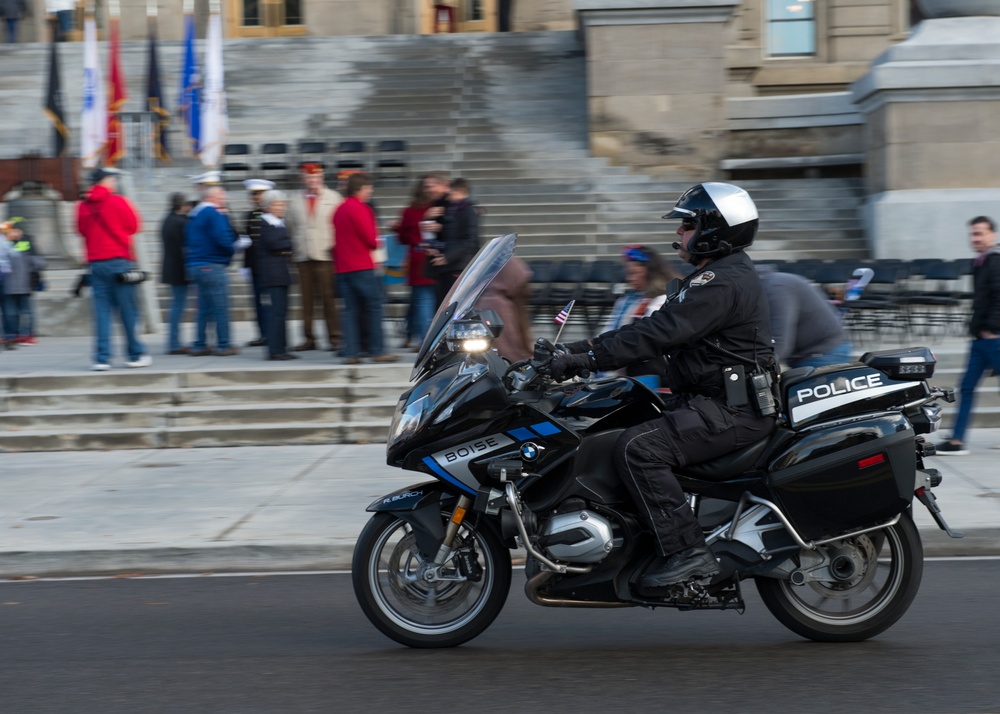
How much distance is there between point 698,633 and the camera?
546 cm

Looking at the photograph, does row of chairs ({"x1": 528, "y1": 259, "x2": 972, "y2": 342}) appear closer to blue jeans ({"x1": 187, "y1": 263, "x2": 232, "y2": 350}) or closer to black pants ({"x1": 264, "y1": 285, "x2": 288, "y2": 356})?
black pants ({"x1": 264, "y1": 285, "x2": 288, "y2": 356})

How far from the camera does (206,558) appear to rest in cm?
723

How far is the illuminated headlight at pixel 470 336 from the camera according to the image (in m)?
4.78

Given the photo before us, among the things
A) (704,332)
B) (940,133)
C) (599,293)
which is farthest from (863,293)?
(704,332)

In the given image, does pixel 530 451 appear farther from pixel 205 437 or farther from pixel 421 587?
pixel 205 437

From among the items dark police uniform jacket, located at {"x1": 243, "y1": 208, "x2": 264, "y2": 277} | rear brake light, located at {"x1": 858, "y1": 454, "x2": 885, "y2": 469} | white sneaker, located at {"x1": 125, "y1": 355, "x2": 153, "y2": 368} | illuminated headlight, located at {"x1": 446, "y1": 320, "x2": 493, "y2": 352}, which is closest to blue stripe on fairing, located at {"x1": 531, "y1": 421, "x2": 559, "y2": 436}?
illuminated headlight, located at {"x1": 446, "y1": 320, "x2": 493, "y2": 352}

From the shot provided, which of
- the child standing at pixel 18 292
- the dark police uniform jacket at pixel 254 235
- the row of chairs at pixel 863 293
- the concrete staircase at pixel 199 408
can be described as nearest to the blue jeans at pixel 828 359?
the concrete staircase at pixel 199 408

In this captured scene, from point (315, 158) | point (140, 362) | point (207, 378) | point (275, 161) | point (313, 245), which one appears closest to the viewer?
point (207, 378)

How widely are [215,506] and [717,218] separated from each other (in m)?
4.73

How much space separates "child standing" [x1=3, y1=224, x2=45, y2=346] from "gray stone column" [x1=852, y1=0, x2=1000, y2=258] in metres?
11.7

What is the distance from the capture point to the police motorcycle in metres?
4.97

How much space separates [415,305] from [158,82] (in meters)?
13.3

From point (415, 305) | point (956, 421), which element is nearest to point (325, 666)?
point (956, 421)

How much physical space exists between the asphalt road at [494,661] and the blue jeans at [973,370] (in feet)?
10.2
